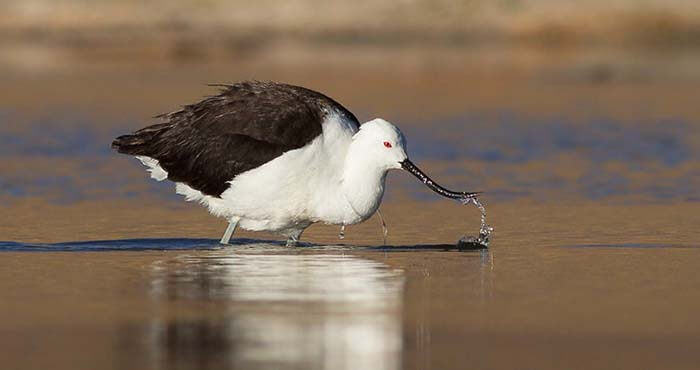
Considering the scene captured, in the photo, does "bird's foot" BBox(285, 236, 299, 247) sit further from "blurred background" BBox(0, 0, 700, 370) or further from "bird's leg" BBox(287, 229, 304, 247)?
"blurred background" BBox(0, 0, 700, 370)

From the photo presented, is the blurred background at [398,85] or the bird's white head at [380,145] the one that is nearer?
the bird's white head at [380,145]

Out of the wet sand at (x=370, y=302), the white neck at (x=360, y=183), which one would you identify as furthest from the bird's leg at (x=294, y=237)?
the white neck at (x=360, y=183)

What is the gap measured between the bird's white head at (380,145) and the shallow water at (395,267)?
61cm

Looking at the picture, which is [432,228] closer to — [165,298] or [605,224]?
[605,224]

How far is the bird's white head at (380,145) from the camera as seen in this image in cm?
1078

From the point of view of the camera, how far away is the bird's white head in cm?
1078

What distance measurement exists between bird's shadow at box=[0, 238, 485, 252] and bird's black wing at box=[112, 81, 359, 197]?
40 cm

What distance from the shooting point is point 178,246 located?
440 inches

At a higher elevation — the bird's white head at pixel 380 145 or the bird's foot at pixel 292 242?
the bird's white head at pixel 380 145

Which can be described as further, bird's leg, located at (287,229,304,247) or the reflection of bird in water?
bird's leg, located at (287,229,304,247)

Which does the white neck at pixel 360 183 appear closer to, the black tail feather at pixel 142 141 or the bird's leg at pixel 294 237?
the bird's leg at pixel 294 237

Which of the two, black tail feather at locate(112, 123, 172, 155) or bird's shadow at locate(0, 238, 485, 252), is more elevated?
black tail feather at locate(112, 123, 172, 155)

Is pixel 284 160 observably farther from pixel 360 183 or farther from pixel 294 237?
pixel 294 237

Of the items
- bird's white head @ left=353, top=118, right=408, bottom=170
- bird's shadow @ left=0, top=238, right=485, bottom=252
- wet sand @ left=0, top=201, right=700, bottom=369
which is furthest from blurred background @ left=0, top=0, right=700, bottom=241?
bird's white head @ left=353, top=118, right=408, bottom=170
